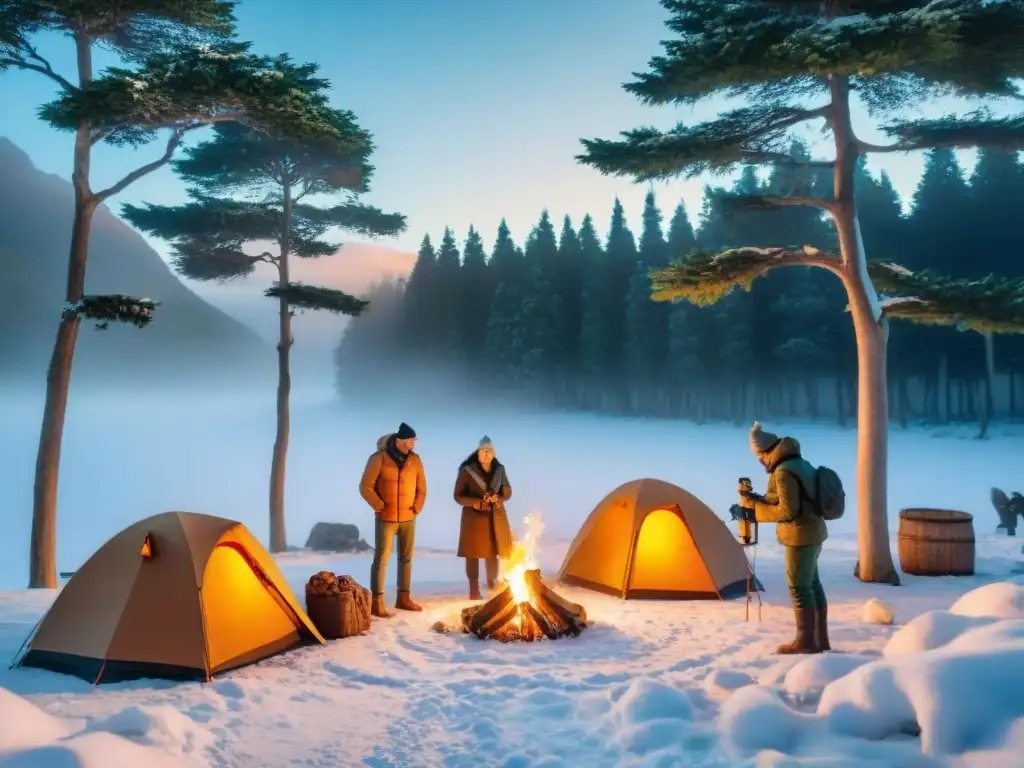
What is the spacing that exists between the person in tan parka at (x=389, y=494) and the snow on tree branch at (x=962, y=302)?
24.3 feet

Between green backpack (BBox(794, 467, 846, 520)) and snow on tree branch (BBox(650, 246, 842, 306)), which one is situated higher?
snow on tree branch (BBox(650, 246, 842, 306))

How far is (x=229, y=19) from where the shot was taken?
12.6m

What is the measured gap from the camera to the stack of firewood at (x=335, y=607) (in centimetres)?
739

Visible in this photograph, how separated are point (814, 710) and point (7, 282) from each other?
736ft

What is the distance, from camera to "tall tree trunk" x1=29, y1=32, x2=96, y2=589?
38.2 feet

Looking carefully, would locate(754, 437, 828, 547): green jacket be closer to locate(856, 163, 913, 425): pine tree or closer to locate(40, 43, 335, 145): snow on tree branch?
locate(40, 43, 335, 145): snow on tree branch


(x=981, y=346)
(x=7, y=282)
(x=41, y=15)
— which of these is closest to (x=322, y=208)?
(x=41, y=15)

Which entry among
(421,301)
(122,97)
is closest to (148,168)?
(122,97)

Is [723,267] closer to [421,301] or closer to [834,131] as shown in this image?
[834,131]

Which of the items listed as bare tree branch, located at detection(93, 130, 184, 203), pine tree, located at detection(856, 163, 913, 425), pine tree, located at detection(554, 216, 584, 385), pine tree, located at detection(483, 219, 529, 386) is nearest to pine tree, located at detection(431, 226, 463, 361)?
pine tree, located at detection(483, 219, 529, 386)

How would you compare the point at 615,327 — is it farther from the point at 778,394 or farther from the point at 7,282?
the point at 7,282

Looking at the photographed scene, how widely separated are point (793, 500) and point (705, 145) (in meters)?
6.72

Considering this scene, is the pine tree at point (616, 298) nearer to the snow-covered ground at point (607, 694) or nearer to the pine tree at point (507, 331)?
the pine tree at point (507, 331)

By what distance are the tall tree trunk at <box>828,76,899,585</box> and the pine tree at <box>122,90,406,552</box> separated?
35.5 ft
